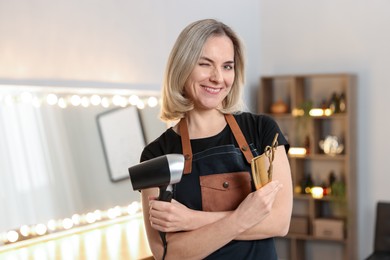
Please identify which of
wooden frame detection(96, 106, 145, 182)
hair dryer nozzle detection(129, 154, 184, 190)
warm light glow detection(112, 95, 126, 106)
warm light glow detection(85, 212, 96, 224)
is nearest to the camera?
hair dryer nozzle detection(129, 154, 184, 190)

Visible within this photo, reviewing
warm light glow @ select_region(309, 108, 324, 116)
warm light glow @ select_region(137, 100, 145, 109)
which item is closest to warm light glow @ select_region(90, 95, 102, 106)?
warm light glow @ select_region(137, 100, 145, 109)

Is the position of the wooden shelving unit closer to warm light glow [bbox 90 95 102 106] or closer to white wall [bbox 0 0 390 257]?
white wall [bbox 0 0 390 257]

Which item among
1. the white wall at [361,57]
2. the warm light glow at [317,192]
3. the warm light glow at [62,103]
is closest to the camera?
the warm light glow at [62,103]

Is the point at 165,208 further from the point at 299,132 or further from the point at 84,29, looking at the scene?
the point at 299,132

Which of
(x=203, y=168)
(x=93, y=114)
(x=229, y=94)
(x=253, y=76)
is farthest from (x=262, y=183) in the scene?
(x=253, y=76)

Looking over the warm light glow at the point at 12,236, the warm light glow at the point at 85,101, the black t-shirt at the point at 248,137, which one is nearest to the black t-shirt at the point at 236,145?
the black t-shirt at the point at 248,137

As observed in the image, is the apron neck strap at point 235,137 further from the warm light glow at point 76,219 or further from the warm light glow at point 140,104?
the warm light glow at point 140,104

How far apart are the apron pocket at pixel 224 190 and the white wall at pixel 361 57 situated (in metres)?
3.78

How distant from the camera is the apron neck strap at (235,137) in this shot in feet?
5.71

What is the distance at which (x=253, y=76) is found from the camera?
581 cm

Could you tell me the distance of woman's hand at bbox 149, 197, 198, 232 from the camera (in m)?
1.68

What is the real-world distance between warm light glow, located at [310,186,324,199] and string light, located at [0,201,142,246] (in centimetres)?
194

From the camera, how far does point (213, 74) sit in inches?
67.3

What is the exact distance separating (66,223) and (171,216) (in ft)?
6.24
